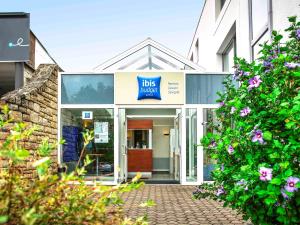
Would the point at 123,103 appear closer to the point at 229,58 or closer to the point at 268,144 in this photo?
the point at 229,58

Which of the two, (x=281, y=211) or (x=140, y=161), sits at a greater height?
(x=281, y=211)

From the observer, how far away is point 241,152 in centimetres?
359

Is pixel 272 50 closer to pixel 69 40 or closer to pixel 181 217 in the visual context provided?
pixel 181 217

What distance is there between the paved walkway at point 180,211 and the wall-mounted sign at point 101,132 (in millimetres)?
3175

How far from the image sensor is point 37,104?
9367 mm

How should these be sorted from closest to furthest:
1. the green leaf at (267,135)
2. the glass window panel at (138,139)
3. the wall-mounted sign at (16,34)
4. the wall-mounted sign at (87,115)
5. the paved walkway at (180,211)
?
the green leaf at (267,135) → the paved walkway at (180,211) → the wall-mounted sign at (16,34) → the wall-mounted sign at (87,115) → the glass window panel at (138,139)

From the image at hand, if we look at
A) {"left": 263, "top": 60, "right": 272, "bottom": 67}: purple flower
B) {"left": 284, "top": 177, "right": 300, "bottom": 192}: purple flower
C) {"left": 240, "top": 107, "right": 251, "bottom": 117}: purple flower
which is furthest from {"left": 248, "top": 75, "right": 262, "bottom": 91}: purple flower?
{"left": 284, "top": 177, "right": 300, "bottom": 192}: purple flower

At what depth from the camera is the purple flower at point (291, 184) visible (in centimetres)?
282

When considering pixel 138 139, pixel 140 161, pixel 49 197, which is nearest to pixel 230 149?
pixel 49 197

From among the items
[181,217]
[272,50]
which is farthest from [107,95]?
[272,50]

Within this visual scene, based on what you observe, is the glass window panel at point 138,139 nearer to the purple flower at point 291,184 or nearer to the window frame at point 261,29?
the window frame at point 261,29

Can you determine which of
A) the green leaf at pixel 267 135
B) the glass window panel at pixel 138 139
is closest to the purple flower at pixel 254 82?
the green leaf at pixel 267 135

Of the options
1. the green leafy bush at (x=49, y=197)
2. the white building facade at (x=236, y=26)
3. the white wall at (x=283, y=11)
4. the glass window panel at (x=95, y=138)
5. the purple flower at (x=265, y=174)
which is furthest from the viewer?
the glass window panel at (x=95, y=138)

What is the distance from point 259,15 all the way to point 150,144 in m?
10.3
